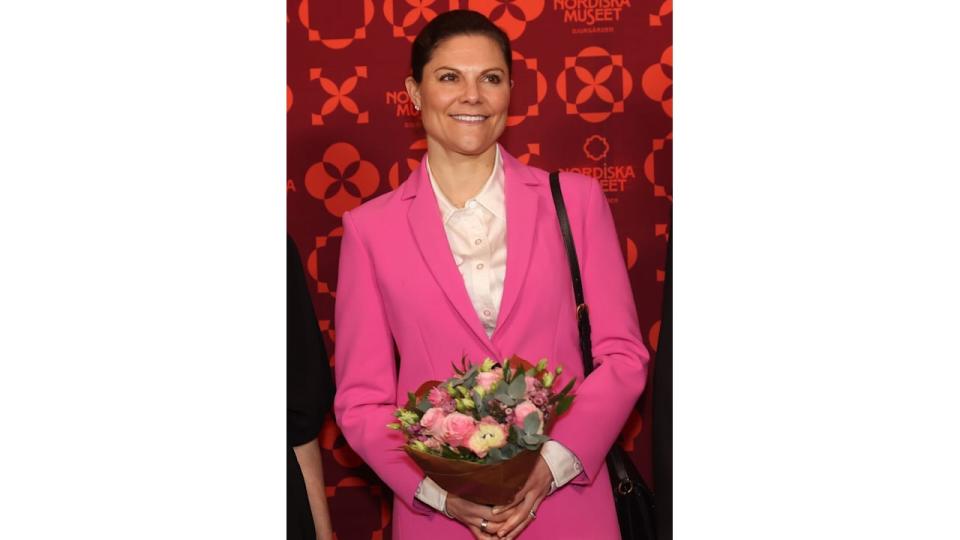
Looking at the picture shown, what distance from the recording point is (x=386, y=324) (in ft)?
9.18

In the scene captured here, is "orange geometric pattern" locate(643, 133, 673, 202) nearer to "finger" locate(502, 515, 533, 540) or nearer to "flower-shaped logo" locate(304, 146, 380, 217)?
"flower-shaped logo" locate(304, 146, 380, 217)

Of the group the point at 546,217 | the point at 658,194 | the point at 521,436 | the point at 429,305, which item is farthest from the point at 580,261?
the point at 658,194

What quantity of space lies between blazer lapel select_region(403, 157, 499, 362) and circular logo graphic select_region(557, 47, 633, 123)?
1155mm

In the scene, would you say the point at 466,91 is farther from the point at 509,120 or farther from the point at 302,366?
the point at 509,120

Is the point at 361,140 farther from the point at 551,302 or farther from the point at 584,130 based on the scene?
the point at 551,302

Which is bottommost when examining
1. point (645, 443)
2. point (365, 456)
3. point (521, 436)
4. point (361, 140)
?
point (645, 443)

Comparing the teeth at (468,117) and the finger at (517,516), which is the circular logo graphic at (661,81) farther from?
the finger at (517,516)

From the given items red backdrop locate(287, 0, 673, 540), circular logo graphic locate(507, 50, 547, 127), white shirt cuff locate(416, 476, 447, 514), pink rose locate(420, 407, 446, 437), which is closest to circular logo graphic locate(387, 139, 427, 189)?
red backdrop locate(287, 0, 673, 540)

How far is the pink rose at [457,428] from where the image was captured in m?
2.21

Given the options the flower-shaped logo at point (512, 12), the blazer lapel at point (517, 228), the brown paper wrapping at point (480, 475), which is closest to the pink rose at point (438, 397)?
the brown paper wrapping at point (480, 475)

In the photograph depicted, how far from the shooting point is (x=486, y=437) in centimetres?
221

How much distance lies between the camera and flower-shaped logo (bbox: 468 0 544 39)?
388 cm

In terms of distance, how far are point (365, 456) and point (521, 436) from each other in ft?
2.03

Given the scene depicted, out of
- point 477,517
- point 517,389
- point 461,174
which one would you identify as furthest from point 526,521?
point 461,174
